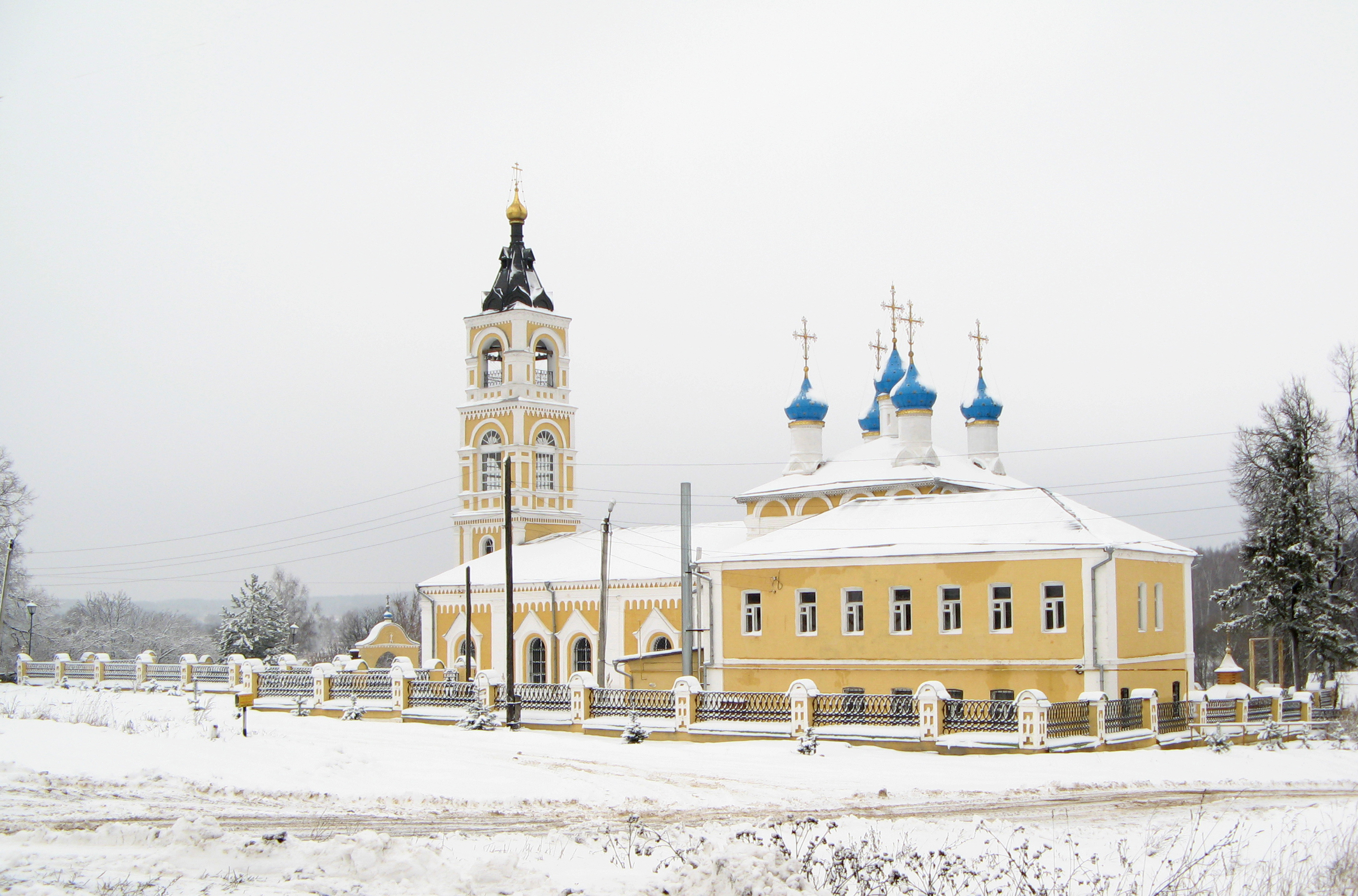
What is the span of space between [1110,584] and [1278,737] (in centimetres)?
408

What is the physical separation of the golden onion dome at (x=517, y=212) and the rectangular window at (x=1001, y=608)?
3012cm

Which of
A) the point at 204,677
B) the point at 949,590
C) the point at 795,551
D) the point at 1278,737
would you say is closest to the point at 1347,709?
the point at 1278,737

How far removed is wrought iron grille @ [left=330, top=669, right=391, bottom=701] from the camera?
30.4 meters

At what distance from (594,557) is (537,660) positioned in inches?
155

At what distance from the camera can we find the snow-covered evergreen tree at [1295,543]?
3856 cm

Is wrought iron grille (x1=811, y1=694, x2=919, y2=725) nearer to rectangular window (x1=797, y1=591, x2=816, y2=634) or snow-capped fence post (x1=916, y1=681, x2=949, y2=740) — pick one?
snow-capped fence post (x1=916, y1=681, x2=949, y2=740)

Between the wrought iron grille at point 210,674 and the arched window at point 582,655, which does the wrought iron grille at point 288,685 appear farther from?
the arched window at point 582,655

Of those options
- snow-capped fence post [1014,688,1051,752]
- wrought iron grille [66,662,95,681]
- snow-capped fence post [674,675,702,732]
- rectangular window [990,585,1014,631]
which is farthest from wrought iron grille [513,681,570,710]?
wrought iron grille [66,662,95,681]

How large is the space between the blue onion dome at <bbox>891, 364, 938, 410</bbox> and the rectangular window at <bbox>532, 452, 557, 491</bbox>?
18.0 m

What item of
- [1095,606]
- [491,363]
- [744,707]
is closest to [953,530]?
[1095,606]

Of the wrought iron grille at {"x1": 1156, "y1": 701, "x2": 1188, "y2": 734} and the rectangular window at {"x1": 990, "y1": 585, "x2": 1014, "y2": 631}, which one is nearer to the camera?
the wrought iron grille at {"x1": 1156, "y1": 701, "x2": 1188, "y2": 734}

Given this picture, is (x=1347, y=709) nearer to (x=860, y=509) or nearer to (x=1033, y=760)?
(x=860, y=509)

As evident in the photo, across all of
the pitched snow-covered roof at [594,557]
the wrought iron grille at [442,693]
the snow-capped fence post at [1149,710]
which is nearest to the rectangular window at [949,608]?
the snow-capped fence post at [1149,710]

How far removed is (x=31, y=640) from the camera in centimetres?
4584
